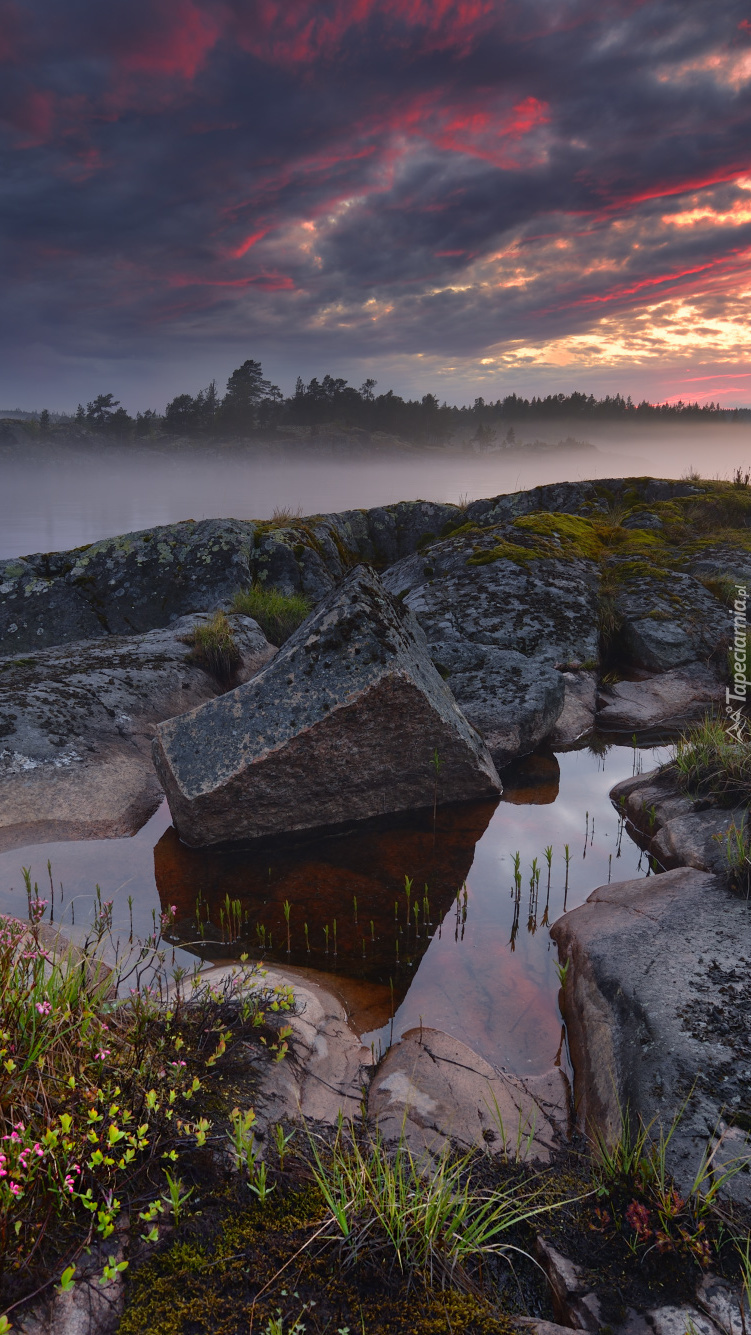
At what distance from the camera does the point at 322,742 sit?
21.7 feet

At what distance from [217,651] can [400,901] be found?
5464 mm

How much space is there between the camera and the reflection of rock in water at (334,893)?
5.13m

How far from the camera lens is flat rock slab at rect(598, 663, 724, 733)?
970 centimetres

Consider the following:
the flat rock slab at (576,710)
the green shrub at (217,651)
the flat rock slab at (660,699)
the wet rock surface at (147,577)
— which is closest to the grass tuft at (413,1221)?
the flat rock slab at (576,710)

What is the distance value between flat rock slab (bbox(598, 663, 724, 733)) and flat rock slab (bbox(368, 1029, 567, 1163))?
21.4ft

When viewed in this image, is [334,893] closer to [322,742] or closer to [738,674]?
[322,742]

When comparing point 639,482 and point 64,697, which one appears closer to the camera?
point 64,697

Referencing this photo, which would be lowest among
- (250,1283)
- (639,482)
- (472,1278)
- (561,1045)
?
(561,1045)

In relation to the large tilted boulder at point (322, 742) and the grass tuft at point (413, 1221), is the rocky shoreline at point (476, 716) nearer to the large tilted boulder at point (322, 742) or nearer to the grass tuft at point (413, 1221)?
the large tilted boulder at point (322, 742)

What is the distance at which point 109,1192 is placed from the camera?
246cm

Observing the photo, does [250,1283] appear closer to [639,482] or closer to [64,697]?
[64,697]

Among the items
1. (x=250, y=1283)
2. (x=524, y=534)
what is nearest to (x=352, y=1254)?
(x=250, y=1283)

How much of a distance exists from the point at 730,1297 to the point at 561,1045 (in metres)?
1.81

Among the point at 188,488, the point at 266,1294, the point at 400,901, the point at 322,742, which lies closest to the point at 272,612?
the point at 322,742
